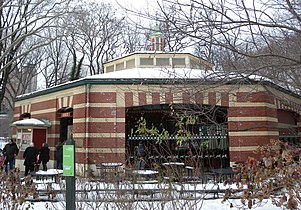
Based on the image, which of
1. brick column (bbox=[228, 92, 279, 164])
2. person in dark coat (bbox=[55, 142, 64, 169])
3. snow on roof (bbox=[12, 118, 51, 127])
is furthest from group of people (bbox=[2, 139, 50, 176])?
brick column (bbox=[228, 92, 279, 164])

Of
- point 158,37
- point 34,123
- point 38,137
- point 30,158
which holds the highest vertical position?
point 158,37

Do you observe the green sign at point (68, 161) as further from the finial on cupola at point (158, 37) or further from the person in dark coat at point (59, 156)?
the person in dark coat at point (59, 156)

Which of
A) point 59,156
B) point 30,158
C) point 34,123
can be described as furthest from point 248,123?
point 34,123

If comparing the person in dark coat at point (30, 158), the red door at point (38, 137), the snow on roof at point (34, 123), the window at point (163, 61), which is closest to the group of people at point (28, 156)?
the person in dark coat at point (30, 158)

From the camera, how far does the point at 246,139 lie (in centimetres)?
1683

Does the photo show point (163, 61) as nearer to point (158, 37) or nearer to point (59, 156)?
point (59, 156)

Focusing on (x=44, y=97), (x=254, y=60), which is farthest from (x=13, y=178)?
(x=44, y=97)

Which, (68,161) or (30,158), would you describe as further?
(30,158)

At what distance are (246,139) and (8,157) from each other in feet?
37.2

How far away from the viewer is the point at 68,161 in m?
6.03

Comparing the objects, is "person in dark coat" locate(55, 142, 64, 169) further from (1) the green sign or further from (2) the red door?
(1) the green sign

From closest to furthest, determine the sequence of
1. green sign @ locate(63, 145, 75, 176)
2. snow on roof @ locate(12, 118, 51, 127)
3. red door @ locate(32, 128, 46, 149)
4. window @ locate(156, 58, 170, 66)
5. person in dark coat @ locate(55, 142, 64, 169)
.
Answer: green sign @ locate(63, 145, 75, 176) < person in dark coat @ locate(55, 142, 64, 169) < snow on roof @ locate(12, 118, 51, 127) < red door @ locate(32, 128, 46, 149) < window @ locate(156, 58, 170, 66)

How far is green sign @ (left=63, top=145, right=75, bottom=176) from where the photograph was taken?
5.98 m

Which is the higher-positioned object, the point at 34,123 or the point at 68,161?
the point at 34,123
